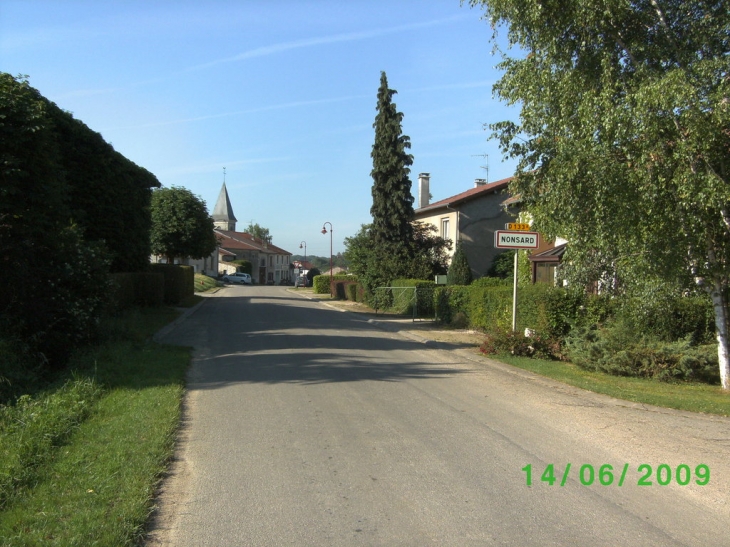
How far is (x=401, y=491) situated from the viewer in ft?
17.1

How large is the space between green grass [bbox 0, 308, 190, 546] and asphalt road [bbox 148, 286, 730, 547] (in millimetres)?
252

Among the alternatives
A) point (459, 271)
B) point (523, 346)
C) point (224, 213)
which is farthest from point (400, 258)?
point (224, 213)

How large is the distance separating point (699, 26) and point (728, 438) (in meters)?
6.82

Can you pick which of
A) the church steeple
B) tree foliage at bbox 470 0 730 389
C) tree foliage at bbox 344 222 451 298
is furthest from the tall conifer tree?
the church steeple

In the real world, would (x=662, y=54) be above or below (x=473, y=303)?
above

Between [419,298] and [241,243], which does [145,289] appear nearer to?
[419,298]

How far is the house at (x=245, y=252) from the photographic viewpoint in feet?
345

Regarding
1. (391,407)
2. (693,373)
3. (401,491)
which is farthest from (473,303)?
(401,491)

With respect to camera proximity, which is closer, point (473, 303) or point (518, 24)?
point (518, 24)

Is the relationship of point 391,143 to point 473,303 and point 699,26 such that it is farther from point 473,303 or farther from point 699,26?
point 699,26

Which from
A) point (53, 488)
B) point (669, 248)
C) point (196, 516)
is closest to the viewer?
point (196, 516)

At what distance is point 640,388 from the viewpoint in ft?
35.1
